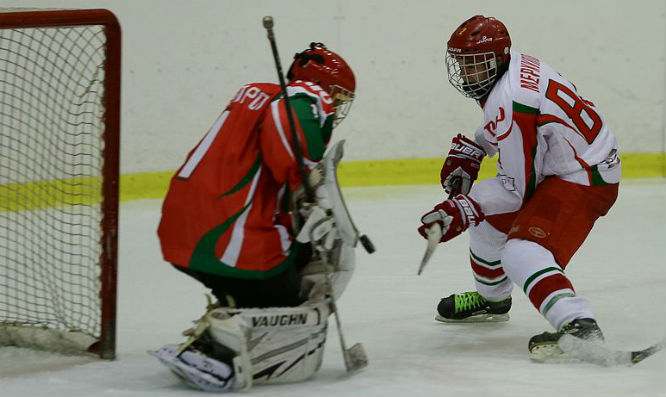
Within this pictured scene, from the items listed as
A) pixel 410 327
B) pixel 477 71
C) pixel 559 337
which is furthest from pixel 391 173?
pixel 559 337

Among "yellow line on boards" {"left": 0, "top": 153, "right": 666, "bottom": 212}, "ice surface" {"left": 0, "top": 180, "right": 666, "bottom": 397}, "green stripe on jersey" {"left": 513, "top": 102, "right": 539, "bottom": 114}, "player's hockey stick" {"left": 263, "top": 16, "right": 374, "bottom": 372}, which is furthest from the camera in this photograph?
"yellow line on boards" {"left": 0, "top": 153, "right": 666, "bottom": 212}

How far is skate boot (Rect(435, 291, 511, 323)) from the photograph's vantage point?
12.4ft

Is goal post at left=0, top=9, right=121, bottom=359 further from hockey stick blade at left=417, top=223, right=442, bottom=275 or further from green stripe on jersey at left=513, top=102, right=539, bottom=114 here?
green stripe on jersey at left=513, top=102, right=539, bottom=114

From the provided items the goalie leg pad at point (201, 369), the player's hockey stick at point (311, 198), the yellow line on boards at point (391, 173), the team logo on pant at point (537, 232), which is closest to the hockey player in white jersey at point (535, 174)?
the team logo on pant at point (537, 232)

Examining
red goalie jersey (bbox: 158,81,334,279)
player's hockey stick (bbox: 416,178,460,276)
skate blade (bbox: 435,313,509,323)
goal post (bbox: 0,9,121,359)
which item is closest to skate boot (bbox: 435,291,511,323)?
skate blade (bbox: 435,313,509,323)

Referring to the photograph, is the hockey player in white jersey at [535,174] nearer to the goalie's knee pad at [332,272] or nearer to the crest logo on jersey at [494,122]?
the crest logo on jersey at [494,122]

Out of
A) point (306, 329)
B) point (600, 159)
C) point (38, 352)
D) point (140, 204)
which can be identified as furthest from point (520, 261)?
point (140, 204)

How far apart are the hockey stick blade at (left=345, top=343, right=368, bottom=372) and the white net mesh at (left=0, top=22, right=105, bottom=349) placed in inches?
30.0

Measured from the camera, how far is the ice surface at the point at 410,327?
2.92m

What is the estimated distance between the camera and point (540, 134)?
3326 millimetres

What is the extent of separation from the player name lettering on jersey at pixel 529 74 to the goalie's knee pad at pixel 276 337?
0.90m

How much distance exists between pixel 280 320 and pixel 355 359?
0.29 metres

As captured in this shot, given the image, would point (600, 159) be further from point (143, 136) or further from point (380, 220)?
point (143, 136)

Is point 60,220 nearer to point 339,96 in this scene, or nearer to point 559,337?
point 339,96
